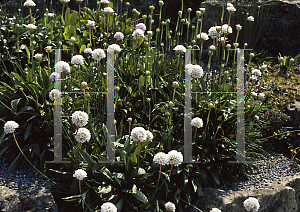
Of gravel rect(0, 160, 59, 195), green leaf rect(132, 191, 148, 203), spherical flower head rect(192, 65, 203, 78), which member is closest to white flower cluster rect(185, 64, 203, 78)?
spherical flower head rect(192, 65, 203, 78)

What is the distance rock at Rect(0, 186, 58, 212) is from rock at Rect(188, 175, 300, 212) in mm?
1476

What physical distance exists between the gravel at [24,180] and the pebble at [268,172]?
6.27 ft

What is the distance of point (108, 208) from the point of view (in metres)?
2.10

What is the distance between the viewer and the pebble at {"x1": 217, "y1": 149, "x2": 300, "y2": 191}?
3322 millimetres

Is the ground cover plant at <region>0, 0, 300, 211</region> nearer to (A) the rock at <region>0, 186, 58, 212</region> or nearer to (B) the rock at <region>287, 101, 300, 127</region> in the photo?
(A) the rock at <region>0, 186, 58, 212</region>

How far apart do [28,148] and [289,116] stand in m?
3.50

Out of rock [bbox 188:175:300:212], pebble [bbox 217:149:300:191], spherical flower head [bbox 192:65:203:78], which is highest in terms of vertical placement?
spherical flower head [bbox 192:65:203:78]

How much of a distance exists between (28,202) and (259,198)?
232 centimetres

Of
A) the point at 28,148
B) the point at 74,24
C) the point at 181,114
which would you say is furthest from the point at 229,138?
the point at 74,24

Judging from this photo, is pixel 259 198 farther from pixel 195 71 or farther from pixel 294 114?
pixel 294 114

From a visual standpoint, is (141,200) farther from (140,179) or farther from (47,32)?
(47,32)

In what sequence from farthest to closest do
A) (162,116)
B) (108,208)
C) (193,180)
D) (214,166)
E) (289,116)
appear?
(289,116), (162,116), (214,166), (193,180), (108,208)

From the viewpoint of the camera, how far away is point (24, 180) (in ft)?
10.1

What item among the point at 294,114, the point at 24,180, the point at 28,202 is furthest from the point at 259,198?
the point at 24,180
